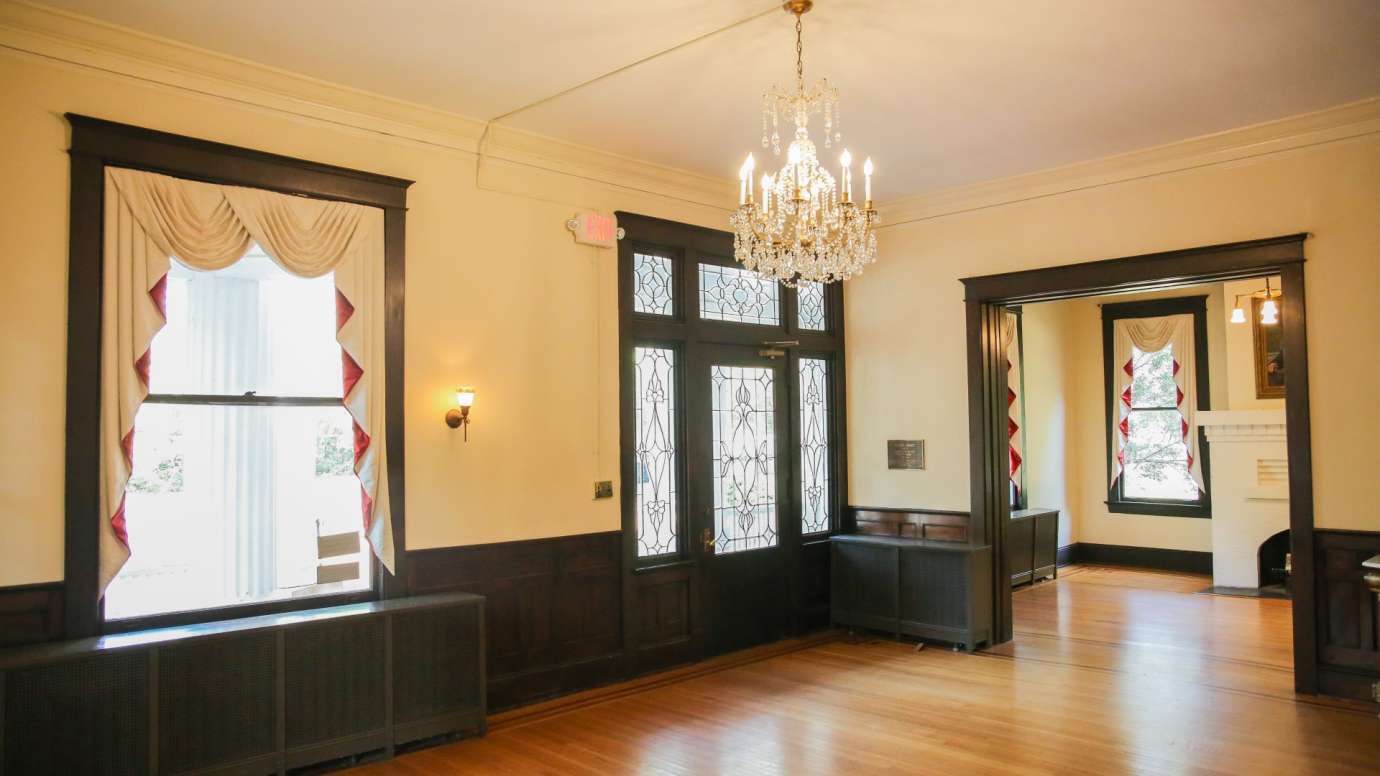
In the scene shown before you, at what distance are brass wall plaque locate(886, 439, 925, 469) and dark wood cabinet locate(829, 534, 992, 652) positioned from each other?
0.60 m

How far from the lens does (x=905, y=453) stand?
23.8 ft

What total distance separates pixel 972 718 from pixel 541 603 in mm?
2601

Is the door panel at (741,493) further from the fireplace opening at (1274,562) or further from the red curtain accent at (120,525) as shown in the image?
the fireplace opening at (1274,562)

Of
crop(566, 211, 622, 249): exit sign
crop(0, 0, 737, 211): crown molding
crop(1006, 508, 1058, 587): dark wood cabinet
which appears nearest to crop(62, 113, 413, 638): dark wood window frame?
crop(0, 0, 737, 211): crown molding

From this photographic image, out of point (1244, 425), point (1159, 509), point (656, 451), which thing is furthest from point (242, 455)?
point (1159, 509)

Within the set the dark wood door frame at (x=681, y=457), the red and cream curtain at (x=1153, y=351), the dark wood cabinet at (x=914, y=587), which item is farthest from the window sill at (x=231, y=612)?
the red and cream curtain at (x=1153, y=351)

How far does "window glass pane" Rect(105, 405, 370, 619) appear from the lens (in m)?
4.19

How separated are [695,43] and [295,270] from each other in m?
2.33

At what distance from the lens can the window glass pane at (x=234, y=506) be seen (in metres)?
4.19

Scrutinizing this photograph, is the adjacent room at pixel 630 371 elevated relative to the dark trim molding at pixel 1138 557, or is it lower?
elevated

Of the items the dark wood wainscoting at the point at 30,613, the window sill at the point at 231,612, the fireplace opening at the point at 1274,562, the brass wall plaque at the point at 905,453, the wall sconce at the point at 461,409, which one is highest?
the wall sconce at the point at 461,409

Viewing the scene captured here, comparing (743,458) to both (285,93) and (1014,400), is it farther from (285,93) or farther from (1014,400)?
(1014,400)

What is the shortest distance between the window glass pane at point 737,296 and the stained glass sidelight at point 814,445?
0.58 meters

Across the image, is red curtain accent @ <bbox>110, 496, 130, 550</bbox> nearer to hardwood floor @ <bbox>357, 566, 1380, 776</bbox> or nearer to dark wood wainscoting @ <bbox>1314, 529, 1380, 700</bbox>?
hardwood floor @ <bbox>357, 566, 1380, 776</bbox>
